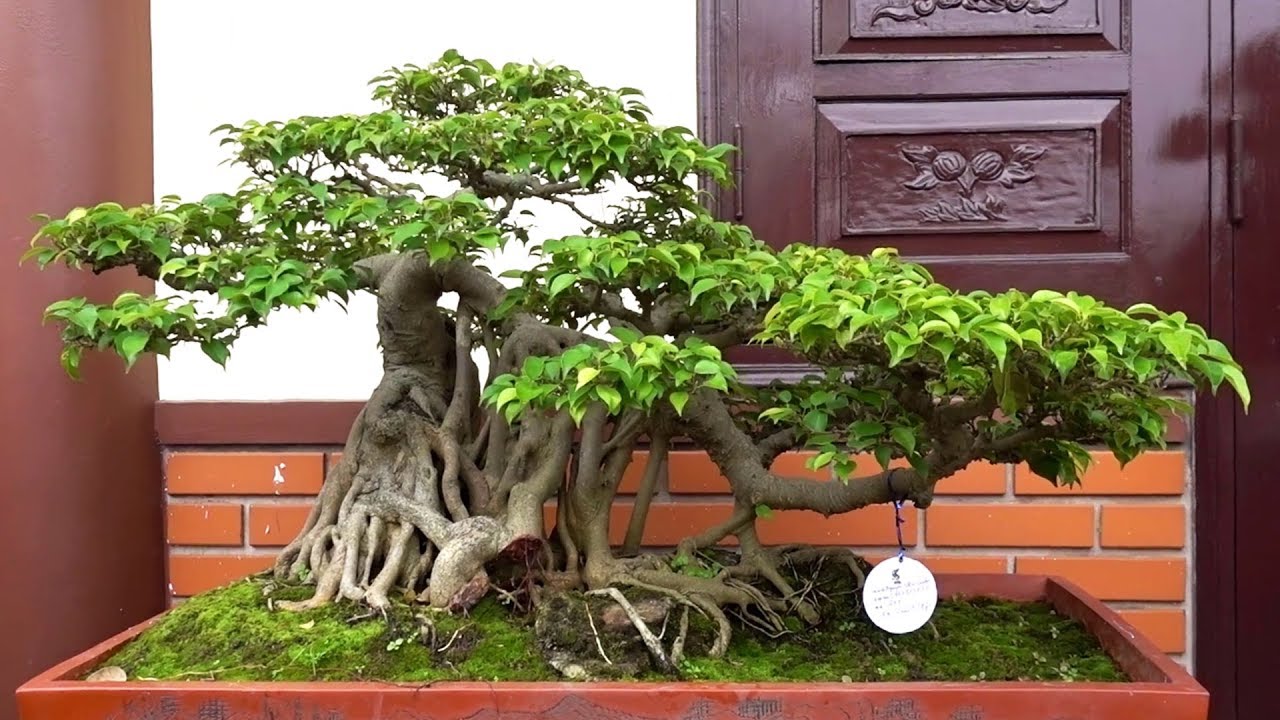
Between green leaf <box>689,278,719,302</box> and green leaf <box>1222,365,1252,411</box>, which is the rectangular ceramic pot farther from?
green leaf <box>689,278,719,302</box>

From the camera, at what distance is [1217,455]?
2041 mm

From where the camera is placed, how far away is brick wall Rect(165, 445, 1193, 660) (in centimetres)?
204

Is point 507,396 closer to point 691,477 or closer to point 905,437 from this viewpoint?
point 905,437

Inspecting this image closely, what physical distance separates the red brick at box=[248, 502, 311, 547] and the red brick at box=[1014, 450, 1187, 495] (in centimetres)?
151

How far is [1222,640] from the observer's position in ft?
6.77

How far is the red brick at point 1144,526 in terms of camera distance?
2031mm

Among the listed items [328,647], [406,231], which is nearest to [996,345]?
[406,231]

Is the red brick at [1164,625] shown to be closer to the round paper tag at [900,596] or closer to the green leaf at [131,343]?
the round paper tag at [900,596]

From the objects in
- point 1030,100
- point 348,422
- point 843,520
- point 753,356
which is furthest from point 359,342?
point 1030,100

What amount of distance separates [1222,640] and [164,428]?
2.23 meters

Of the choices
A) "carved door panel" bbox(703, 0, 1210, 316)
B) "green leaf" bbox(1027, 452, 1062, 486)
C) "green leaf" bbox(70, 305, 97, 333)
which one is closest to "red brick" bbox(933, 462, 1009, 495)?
"carved door panel" bbox(703, 0, 1210, 316)

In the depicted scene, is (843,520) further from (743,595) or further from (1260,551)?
(1260,551)

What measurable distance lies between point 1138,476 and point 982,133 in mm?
763

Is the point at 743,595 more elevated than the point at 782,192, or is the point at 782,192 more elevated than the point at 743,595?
the point at 782,192
